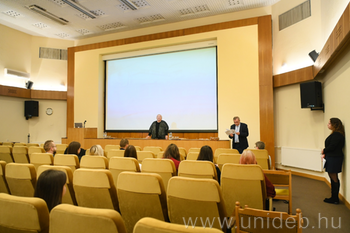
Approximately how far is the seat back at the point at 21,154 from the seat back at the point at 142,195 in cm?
371

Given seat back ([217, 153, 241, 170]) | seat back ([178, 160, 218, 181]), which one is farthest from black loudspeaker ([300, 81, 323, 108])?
seat back ([178, 160, 218, 181])

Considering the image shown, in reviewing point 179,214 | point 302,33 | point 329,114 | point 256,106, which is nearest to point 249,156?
point 179,214

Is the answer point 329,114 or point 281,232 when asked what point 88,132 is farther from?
point 281,232

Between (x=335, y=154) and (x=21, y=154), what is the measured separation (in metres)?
5.93

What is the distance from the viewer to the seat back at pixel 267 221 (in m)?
1.29

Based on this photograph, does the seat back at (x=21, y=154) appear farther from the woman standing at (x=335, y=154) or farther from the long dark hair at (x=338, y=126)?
the long dark hair at (x=338, y=126)

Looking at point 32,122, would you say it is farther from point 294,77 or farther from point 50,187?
point 294,77

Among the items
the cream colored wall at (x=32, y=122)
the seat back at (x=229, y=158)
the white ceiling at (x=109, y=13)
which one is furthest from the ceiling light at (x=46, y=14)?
the seat back at (x=229, y=158)

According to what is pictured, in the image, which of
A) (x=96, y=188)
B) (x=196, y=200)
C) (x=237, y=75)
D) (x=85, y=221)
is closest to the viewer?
(x=85, y=221)

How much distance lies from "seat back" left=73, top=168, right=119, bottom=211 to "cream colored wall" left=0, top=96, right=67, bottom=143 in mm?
9746

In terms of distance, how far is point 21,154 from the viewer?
15.4ft

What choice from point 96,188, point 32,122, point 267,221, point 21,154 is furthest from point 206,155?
point 32,122

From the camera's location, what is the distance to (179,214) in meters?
1.83

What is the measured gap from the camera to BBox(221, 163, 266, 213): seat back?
7.53 feet
